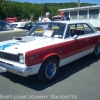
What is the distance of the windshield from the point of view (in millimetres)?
4988

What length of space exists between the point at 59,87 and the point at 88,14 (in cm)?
2024

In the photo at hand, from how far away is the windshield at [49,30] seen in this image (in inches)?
196

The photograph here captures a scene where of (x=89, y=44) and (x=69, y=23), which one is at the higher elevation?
(x=69, y=23)

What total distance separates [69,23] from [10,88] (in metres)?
2.67

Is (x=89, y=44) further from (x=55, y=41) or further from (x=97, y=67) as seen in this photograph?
(x=55, y=41)

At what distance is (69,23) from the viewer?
517 centimetres

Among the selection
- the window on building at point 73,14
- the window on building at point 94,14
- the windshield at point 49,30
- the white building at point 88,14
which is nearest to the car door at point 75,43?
the windshield at point 49,30

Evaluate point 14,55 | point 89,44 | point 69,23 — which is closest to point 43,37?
point 69,23

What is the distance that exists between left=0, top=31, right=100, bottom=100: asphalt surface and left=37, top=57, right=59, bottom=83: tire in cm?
15

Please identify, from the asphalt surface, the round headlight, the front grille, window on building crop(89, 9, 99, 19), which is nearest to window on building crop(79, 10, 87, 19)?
window on building crop(89, 9, 99, 19)

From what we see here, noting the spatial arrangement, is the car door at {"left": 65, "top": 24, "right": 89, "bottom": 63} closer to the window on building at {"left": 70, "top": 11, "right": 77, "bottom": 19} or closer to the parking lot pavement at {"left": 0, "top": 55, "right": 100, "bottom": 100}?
the parking lot pavement at {"left": 0, "top": 55, "right": 100, "bottom": 100}

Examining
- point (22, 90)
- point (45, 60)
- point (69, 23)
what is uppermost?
point (69, 23)

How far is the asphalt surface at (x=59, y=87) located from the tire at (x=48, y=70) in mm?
153

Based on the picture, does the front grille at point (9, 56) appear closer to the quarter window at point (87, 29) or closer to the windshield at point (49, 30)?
the windshield at point (49, 30)
